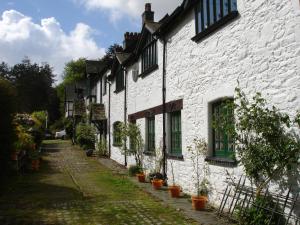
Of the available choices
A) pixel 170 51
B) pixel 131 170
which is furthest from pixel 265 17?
pixel 131 170

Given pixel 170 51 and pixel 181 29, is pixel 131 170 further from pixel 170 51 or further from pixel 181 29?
pixel 181 29

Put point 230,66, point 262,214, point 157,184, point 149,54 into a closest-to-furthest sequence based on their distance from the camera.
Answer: point 262,214
point 230,66
point 157,184
point 149,54

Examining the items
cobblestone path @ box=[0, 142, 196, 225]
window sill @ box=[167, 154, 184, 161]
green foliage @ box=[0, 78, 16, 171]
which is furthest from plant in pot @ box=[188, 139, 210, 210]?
green foliage @ box=[0, 78, 16, 171]

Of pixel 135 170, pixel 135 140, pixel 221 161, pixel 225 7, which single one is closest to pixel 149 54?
pixel 135 140

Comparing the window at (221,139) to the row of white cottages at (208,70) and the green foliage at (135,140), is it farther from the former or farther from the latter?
the green foliage at (135,140)

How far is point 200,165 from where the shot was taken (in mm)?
10891

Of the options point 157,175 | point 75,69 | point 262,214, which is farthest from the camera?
point 75,69

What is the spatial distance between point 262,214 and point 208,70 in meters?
4.42

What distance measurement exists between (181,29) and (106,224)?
702 centimetres

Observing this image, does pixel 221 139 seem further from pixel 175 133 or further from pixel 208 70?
pixel 175 133

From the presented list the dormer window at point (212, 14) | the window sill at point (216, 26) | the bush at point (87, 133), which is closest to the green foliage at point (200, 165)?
the window sill at point (216, 26)

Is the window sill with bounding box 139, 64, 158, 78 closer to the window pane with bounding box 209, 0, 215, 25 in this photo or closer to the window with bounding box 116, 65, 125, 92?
the window with bounding box 116, 65, 125, 92

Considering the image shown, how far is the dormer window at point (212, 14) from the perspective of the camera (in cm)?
925

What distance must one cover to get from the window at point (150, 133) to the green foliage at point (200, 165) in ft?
14.6
